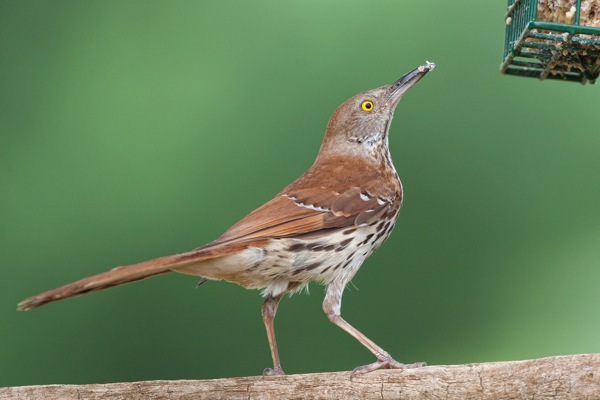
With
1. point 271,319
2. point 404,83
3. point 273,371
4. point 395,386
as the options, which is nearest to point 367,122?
point 404,83

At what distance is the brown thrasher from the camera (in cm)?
429

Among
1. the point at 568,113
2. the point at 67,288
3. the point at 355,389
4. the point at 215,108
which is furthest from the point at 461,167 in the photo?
the point at 67,288

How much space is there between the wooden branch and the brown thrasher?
0.21 metres

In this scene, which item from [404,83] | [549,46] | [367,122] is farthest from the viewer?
[367,122]

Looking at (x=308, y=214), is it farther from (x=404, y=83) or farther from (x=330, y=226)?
(x=404, y=83)

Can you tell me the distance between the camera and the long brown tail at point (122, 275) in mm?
3189

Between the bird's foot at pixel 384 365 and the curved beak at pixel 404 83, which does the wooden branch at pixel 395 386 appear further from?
the curved beak at pixel 404 83

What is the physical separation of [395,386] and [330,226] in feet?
3.43

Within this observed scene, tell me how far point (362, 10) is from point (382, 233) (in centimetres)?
149

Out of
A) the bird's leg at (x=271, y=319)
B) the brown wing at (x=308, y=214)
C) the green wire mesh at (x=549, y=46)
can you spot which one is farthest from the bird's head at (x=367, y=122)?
the bird's leg at (x=271, y=319)

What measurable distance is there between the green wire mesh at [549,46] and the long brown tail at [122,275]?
154 centimetres

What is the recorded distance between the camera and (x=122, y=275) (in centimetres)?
343

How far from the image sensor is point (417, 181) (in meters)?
5.62

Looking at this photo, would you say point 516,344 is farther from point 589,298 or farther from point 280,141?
point 280,141
